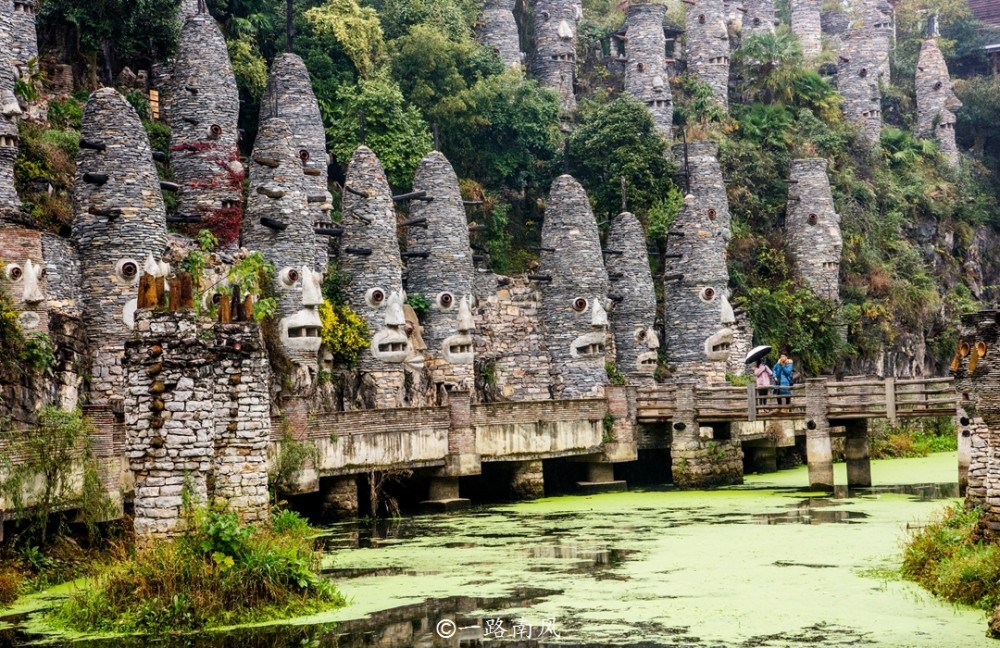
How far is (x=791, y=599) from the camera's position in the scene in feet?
54.9

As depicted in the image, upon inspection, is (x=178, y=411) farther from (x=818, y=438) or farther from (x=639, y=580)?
(x=818, y=438)

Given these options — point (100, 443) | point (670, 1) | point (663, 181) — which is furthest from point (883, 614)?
point (670, 1)

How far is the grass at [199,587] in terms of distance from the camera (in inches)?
620

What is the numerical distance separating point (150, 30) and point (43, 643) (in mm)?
25722

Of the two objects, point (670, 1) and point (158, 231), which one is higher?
point (670, 1)

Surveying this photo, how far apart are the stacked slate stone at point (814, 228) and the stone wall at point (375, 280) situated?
19048mm

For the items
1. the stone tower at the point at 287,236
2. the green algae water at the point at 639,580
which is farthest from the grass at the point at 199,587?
the stone tower at the point at 287,236

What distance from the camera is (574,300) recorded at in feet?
128

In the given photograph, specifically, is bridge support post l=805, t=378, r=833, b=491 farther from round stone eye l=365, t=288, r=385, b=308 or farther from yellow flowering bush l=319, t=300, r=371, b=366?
yellow flowering bush l=319, t=300, r=371, b=366

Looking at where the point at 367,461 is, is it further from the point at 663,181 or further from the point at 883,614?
the point at 663,181

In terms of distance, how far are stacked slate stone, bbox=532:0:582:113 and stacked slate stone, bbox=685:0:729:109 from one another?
5.18m

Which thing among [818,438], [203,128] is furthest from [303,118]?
[818,438]

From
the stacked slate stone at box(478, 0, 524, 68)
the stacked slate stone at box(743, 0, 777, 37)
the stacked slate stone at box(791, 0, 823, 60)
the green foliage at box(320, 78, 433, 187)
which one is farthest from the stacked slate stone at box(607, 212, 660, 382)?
the stacked slate stone at box(791, 0, 823, 60)

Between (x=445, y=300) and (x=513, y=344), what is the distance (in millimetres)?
3459
